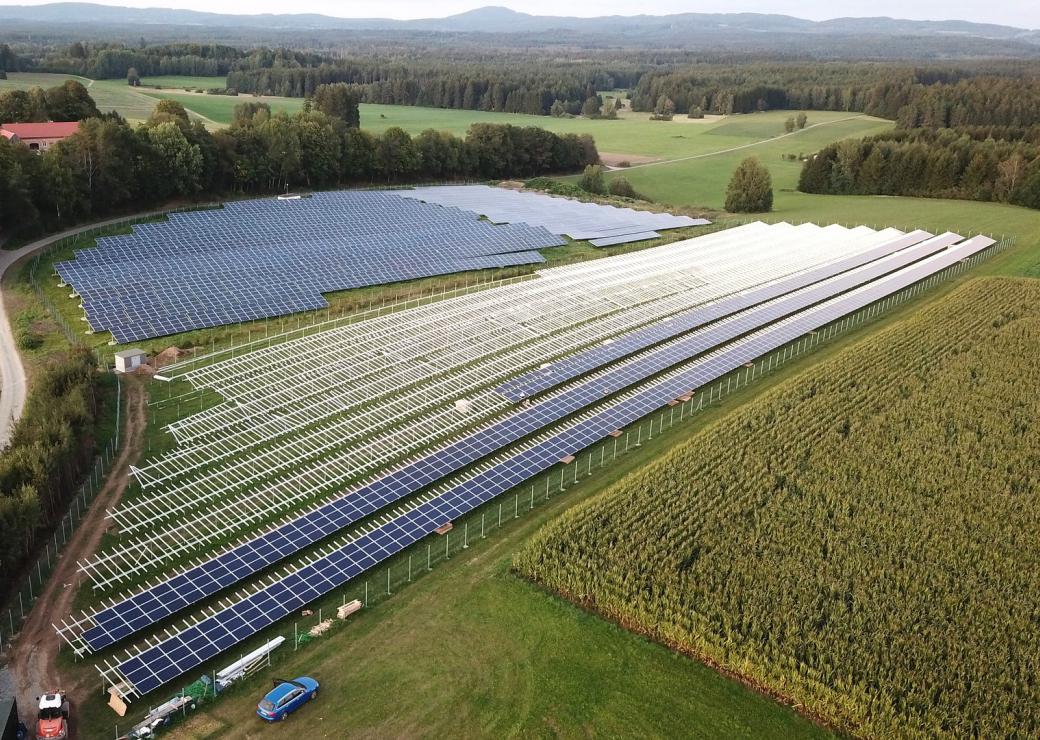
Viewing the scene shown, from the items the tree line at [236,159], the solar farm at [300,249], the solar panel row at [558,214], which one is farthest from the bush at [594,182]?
the solar farm at [300,249]

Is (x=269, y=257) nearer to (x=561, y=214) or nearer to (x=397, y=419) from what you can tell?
(x=397, y=419)

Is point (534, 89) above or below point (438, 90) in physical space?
above

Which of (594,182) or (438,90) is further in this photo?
(438,90)

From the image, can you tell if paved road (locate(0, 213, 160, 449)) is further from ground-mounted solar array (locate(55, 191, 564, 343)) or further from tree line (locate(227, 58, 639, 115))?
tree line (locate(227, 58, 639, 115))

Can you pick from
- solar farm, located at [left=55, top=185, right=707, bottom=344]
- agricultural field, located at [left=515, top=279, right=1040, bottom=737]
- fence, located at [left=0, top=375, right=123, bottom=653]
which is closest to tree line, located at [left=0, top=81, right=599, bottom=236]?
solar farm, located at [left=55, top=185, right=707, bottom=344]

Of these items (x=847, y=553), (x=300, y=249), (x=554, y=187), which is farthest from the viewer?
(x=554, y=187)

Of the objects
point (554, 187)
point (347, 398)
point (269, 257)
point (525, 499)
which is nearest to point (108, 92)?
point (554, 187)
